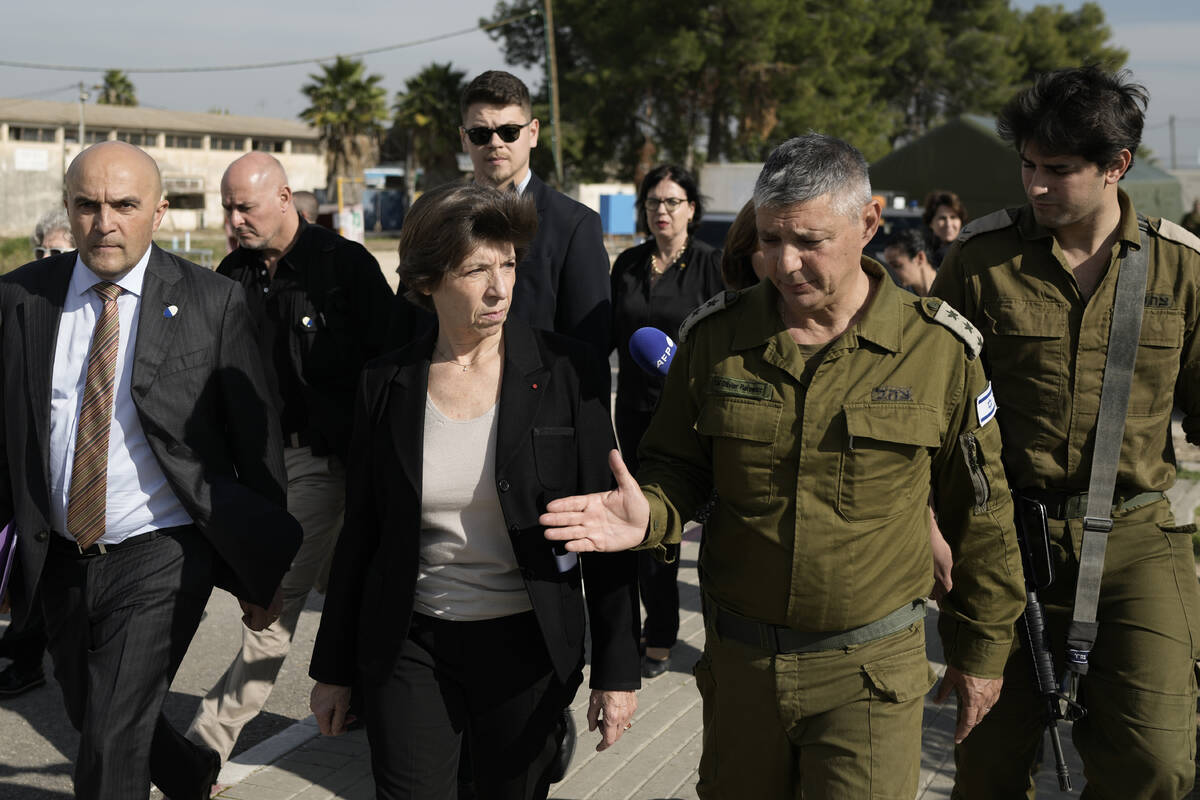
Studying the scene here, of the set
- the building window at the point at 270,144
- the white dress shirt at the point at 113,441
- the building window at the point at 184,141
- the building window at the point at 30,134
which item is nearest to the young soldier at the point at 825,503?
the white dress shirt at the point at 113,441

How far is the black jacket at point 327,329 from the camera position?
464 centimetres

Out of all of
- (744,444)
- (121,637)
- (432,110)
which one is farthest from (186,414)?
(432,110)

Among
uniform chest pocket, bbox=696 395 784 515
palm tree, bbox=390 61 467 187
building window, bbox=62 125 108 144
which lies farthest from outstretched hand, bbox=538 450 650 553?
building window, bbox=62 125 108 144

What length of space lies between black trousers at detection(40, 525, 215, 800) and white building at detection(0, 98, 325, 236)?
64.4 meters

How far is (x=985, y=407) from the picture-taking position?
9.39ft

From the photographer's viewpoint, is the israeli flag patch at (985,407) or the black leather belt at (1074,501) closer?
the israeli flag patch at (985,407)

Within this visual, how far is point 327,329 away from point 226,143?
89.9m

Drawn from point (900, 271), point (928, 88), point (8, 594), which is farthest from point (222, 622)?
point (928, 88)

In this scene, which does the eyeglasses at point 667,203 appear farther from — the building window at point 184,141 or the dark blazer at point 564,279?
the building window at point 184,141

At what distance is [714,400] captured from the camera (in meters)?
2.82

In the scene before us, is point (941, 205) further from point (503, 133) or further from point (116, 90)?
point (116, 90)

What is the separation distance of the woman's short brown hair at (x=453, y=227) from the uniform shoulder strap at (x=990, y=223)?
1295 mm

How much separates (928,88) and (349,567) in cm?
6170

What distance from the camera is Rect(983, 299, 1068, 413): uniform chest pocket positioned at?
335cm
